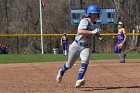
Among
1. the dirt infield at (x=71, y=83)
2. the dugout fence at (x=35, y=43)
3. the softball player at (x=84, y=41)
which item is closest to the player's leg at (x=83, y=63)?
the softball player at (x=84, y=41)

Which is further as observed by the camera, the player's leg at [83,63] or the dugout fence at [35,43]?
the dugout fence at [35,43]

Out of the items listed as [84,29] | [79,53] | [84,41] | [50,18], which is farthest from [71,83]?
[50,18]

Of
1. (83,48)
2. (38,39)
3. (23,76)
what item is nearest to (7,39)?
(38,39)

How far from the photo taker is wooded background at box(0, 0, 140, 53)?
146 feet

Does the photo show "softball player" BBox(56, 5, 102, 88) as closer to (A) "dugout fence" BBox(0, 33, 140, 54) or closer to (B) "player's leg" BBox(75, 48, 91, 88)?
(B) "player's leg" BBox(75, 48, 91, 88)

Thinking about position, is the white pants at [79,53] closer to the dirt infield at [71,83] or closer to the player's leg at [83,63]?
the player's leg at [83,63]

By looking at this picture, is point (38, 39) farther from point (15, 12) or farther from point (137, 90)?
point (137, 90)

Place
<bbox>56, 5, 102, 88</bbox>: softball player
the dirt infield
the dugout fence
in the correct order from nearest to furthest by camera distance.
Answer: the dirt infield, <bbox>56, 5, 102, 88</bbox>: softball player, the dugout fence

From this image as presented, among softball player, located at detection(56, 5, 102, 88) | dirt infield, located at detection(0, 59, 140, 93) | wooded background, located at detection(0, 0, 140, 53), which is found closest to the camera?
dirt infield, located at detection(0, 59, 140, 93)

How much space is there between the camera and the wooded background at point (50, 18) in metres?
44.4

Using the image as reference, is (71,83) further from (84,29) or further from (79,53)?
(84,29)

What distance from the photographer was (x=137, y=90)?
1000cm

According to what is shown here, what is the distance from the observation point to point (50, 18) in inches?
1930

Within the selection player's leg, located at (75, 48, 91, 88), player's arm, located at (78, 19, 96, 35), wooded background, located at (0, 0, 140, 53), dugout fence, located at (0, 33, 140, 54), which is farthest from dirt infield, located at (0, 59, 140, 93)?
wooded background, located at (0, 0, 140, 53)
